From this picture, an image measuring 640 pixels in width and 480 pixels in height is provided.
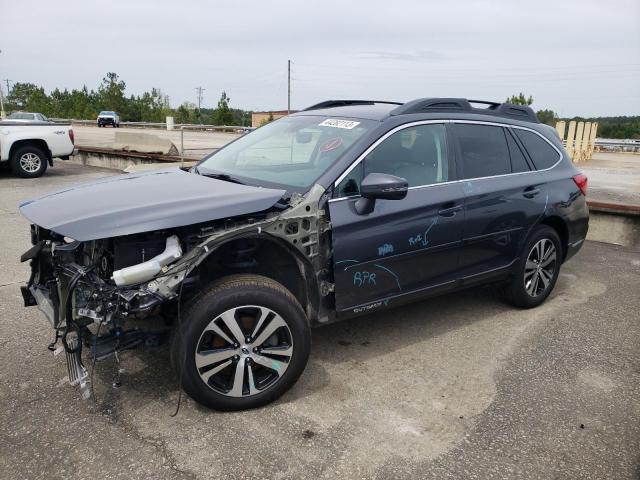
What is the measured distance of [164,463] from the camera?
253 centimetres

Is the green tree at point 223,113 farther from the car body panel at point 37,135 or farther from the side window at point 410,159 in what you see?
the side window at point 410,159

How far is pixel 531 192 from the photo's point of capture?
4332 millimetres

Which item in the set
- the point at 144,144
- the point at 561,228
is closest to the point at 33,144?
the point at 144,144

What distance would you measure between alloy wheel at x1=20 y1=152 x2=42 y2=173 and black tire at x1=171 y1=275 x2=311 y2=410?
1128 cm

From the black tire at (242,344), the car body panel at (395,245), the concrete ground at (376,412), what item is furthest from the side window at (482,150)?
the black tire at (242,344)

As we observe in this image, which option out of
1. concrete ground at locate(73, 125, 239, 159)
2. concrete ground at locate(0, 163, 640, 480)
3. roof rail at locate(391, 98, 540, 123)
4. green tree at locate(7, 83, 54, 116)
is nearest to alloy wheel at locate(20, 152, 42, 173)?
concrete ground at locate(73, 125, 239, 159)

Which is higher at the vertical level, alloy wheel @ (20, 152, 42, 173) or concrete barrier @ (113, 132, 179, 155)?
concrete barrier @ (113, 132, 179, 155)

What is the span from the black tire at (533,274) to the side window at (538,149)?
0.57 m

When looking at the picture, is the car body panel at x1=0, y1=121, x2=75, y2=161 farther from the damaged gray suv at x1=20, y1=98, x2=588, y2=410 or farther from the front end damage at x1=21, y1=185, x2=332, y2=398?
the front end damage at x1=21, y1=185, x2=332, y2=398

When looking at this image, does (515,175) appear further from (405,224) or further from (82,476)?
(82,476)

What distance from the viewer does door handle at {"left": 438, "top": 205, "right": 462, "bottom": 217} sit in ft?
12.0

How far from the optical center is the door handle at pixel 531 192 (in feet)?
14.1

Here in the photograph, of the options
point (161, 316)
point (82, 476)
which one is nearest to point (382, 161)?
point (161, 316)

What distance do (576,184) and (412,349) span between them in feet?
7.68
